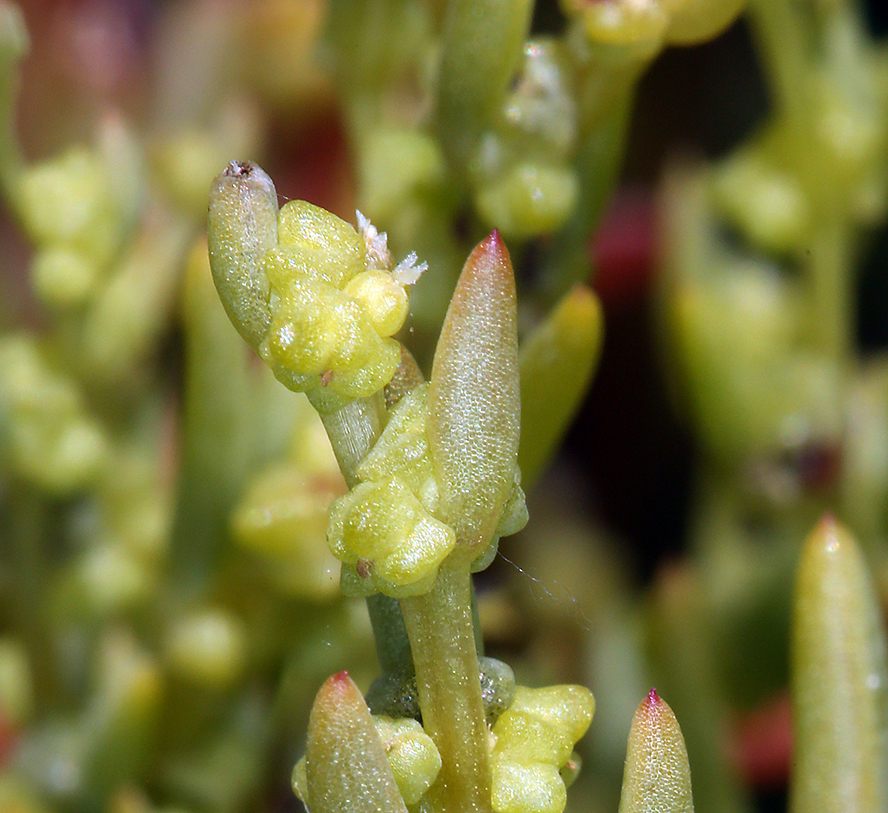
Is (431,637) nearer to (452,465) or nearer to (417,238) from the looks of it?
(452,465)

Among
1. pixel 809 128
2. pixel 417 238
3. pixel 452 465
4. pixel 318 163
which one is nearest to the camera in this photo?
pixel 452 465

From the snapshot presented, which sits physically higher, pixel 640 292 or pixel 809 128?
pixel 809 128

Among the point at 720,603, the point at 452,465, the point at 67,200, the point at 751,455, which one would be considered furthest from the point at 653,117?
the point at 452,465

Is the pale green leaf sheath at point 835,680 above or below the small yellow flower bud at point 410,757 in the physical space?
below

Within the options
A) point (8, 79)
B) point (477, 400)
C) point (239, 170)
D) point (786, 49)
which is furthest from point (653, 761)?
point (786, 49)

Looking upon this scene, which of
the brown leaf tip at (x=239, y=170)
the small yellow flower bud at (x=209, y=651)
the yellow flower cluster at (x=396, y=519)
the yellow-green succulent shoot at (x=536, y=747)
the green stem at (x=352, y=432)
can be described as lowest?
the small yellow flower bud at (x=209, y=651)

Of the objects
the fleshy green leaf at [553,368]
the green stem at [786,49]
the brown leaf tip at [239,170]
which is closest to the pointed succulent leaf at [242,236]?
the brown leaf tip at [239,170]

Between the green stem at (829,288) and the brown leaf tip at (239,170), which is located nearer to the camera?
the brown leaf tip at (239,170)

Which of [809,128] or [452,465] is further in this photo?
[809,128]

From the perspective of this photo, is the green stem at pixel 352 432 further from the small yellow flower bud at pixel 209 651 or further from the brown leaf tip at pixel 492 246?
the small yellow flower bud at pixel 209 651

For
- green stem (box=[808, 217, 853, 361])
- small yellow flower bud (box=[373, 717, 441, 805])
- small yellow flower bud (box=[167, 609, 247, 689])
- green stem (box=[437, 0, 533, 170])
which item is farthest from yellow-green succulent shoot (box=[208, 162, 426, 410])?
green stem (box=[808, 217, 853, 361])
